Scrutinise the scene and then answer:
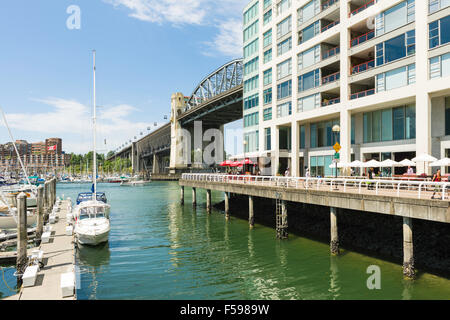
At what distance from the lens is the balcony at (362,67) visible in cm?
3134

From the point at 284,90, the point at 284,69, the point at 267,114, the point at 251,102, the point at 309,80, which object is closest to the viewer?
the point at 309,80

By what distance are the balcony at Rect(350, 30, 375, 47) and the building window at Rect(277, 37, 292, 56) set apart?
422 inches

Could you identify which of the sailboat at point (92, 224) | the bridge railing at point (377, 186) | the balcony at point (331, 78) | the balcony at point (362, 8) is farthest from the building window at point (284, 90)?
the sailboat at point (92, 224)

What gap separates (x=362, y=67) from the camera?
32.2 m

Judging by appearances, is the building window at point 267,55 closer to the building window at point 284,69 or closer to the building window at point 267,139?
the building window at point 284,69

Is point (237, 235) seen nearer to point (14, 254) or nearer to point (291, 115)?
point (14, 254)

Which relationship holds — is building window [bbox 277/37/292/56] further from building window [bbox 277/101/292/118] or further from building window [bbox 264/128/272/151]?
building window [bbox 264/128/272/151]

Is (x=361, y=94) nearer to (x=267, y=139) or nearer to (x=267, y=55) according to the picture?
(x=267, y=139)

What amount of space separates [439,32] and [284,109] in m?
20.9

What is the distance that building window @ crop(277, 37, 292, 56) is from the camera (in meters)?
42.4

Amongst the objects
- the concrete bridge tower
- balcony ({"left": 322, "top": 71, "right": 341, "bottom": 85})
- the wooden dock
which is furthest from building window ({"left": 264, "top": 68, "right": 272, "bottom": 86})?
the concrete bridge tower

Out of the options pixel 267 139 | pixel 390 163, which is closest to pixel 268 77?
pixel 267 139

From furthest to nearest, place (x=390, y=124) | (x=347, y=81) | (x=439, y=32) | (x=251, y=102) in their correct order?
(x=251, y=102), (x=347, y=81), (x=390, y=124), (x=439, y=32)
